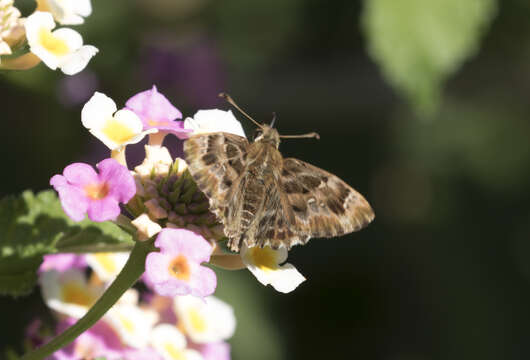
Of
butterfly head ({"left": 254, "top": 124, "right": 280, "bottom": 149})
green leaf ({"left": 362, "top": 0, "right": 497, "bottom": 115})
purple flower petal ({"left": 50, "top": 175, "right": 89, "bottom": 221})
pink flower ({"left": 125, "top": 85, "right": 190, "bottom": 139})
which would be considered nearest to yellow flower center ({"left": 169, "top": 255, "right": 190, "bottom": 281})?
purple flower petal ({"left": 50, "top": 175, "right": 89, "bottom": 221})

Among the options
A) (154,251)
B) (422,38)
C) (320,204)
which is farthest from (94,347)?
(422,38)

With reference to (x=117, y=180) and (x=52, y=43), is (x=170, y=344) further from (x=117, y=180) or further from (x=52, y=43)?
(x=52, y=43)

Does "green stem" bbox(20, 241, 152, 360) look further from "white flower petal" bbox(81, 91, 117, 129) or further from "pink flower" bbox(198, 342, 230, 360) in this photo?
"pink flower" bbox(198, 342, 230, 360)

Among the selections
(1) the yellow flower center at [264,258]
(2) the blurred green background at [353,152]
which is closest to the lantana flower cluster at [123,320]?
(1) the yellow flower center at [264,258]

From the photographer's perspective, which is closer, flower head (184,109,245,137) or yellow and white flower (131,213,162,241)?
yellow and white flower (131,213,162,241)

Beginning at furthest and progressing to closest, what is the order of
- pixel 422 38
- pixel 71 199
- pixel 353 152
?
pixel 353 152, pixel 422 38, pixel 71 199

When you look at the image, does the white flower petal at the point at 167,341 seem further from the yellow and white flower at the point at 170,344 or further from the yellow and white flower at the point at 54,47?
the yellow and white flower at the point at 54,47
